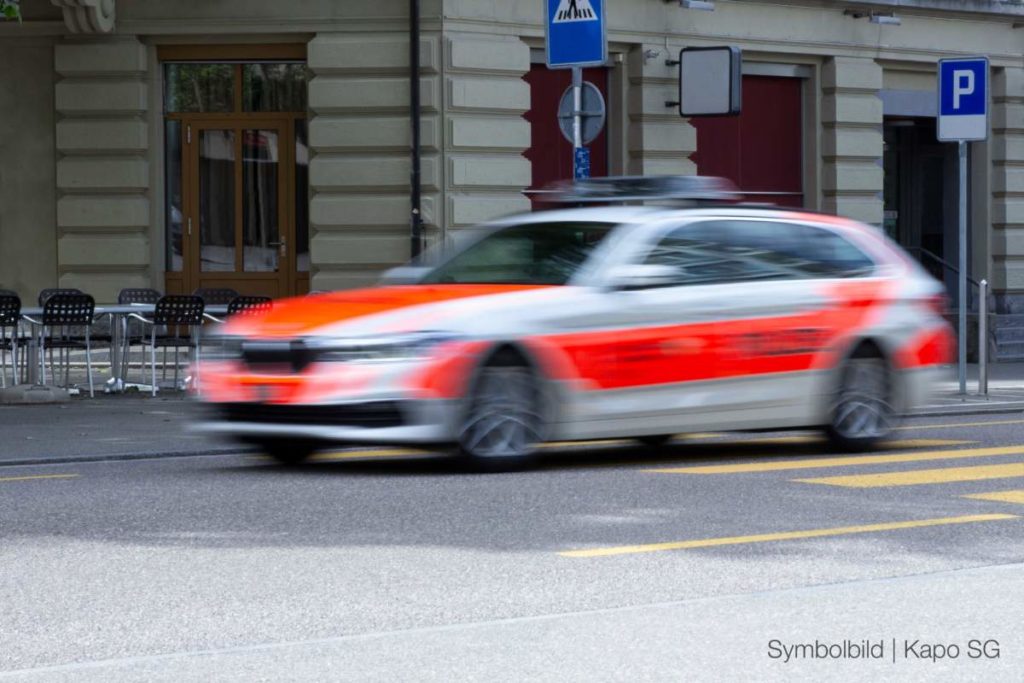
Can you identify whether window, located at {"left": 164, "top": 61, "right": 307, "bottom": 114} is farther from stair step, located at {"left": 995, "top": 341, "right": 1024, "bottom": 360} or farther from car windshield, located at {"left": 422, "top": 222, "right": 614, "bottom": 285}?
car windshield, located at {"left": 422, "top": 222, "right": 614, "bottom": 285}

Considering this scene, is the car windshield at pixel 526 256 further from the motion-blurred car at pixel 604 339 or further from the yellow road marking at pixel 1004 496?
the yellow road marking at pixel 1004 496

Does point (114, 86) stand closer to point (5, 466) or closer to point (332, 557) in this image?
point (5, 466)

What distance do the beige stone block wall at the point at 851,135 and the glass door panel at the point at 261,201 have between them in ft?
23.5

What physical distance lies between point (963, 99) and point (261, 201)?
26.9 ft

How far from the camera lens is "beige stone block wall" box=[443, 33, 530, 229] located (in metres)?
22.5

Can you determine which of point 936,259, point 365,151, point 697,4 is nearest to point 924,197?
point 936,259

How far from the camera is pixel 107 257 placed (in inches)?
903

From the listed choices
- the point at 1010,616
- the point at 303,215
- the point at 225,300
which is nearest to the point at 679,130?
the point at 303,215

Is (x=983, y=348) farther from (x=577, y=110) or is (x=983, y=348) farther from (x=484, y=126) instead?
(x=484, y=126)

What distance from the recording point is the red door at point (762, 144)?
83.1 ft

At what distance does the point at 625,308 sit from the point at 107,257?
1221 centimetres

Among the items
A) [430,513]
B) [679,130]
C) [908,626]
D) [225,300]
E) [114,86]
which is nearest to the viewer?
[908,626]

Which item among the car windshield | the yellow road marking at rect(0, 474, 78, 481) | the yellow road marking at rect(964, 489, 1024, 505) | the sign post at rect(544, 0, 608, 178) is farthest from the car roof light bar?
the sign post at rect(544, 0, 608, 178)

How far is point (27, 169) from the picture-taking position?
2302cm
